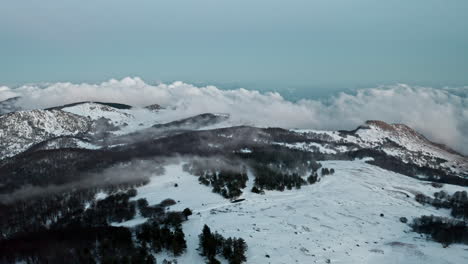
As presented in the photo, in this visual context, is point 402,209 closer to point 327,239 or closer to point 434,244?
point 434,244

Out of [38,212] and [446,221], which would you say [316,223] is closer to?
Answer: [446,221]

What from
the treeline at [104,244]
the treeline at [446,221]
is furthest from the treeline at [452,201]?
the treeline at [104,244]

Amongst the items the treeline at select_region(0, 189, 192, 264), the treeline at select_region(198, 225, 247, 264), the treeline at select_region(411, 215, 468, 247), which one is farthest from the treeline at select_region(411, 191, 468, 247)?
the treeline at select_region(0, 189, 192, 264)

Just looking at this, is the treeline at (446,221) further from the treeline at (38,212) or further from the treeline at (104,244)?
the treeline at (38,212)

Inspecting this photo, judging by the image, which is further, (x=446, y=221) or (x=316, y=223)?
(x=446, y=221)

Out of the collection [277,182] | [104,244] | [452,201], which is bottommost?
[452,201]

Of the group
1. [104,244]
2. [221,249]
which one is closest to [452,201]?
[221,249]
